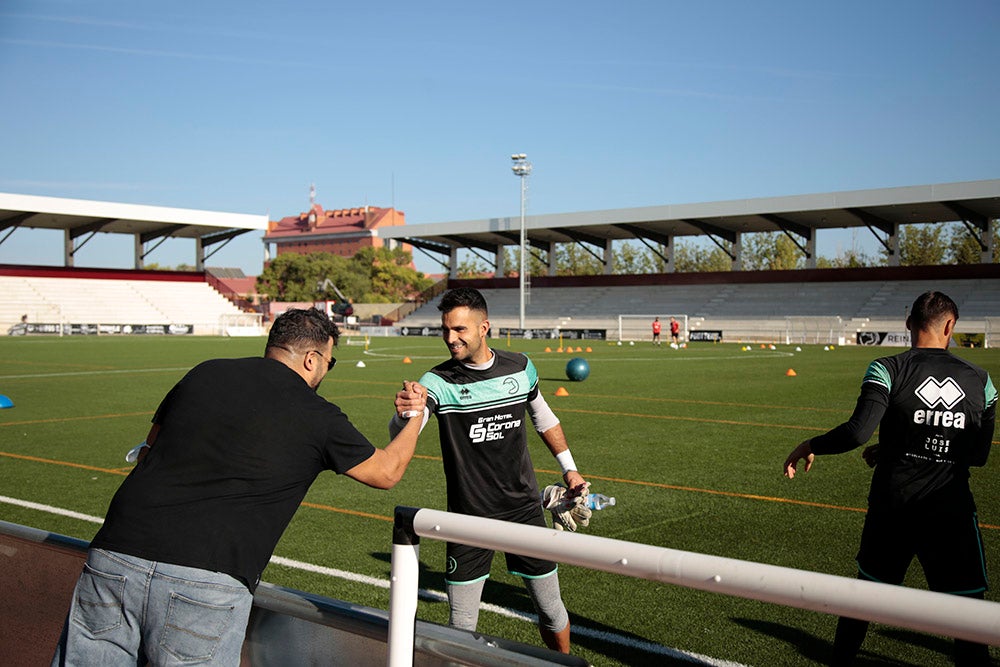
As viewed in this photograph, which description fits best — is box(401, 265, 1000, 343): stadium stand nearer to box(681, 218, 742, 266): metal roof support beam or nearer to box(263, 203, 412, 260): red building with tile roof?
box(681, 218, 742, 266): metal roof support beam

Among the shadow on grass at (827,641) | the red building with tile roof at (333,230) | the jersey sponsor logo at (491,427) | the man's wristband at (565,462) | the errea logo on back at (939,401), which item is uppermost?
the red building with tile roof at (333,230)

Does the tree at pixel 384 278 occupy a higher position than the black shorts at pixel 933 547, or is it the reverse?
the tree at pixel 384 278

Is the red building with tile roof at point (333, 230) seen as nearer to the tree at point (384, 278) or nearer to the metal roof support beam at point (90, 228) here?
the tree at point (384, 278)

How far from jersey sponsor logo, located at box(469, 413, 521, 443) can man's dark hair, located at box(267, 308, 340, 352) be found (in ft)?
4.33

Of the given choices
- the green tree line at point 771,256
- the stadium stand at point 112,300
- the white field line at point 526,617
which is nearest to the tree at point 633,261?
the green tree line at point 771,256

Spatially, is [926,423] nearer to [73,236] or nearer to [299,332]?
[299,332]

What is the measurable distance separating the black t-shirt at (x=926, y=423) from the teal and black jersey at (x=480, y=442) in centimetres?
156

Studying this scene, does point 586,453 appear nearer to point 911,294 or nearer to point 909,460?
point 909,460

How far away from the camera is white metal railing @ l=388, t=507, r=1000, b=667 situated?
178 centimetres

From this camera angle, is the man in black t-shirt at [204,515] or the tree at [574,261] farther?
the tree at [574,261]

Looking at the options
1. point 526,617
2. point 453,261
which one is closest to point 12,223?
point 453,261

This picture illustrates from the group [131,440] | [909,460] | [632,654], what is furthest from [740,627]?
[131,440]

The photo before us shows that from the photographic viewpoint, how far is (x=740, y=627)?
559cm

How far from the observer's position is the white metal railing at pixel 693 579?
1778mm
